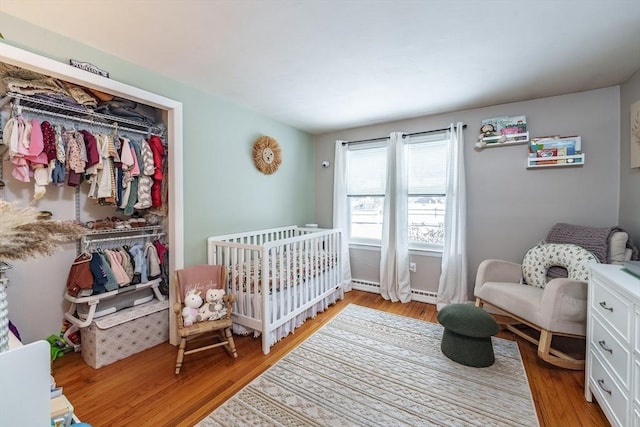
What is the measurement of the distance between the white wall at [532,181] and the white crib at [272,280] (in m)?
1.34

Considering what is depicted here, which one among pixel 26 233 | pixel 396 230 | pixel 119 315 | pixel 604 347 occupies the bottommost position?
pixel 119 315

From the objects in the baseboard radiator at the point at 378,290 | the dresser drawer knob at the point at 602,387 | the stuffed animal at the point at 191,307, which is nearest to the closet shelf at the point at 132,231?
the stuffed animal at the point at 191,307

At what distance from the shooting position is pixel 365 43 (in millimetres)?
1761

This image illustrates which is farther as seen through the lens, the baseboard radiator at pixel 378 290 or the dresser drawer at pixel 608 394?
the baseboard radiator at pixel 378 290

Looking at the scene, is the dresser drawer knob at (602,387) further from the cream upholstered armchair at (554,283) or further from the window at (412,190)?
the window at (412,190)

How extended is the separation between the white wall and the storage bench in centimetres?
283

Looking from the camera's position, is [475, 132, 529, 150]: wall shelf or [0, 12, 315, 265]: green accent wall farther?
[475, 132, 529, 150]: wall shelf

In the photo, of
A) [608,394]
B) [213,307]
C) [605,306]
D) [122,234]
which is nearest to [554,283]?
[605,306]

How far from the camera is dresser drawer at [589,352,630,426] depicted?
4.25ft

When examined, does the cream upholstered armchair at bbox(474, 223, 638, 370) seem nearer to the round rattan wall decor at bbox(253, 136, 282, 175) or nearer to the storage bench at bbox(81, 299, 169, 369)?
the round rattan wall decor at bbox(253, 136, 282, 175)

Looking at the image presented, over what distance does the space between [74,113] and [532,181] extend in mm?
4243

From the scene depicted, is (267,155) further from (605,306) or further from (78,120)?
(605,306)

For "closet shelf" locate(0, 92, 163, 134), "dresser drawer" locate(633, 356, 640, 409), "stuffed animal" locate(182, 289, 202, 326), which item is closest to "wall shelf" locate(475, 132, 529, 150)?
"dresser drawer" locate(633, 356, 640, 409)

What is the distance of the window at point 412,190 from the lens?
3.20 m
